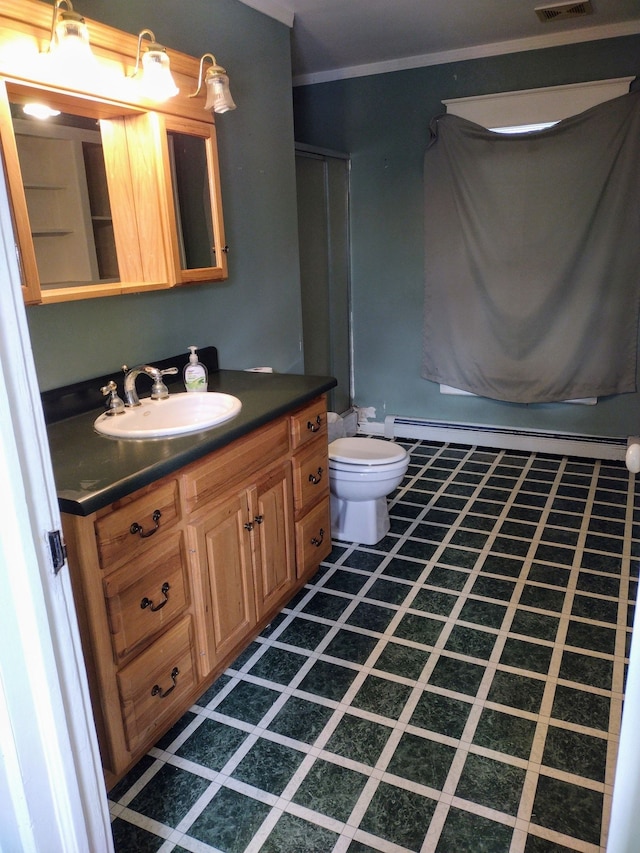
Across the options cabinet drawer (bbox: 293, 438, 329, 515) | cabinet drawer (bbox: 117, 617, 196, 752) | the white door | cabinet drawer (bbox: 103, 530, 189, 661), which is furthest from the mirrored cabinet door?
the white door

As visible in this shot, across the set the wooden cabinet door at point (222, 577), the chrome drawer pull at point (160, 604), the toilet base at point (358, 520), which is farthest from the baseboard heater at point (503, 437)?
the chrome drawer pull at point (160, 604)

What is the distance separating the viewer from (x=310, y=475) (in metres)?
2.38

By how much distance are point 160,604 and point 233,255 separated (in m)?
1.62

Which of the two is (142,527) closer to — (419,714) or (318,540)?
(419,714)

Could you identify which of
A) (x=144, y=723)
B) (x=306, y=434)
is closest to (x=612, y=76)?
(x=306, y=434)

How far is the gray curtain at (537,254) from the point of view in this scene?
342 centimetres

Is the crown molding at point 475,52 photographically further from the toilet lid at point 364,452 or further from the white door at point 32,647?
the white door at point 32,647

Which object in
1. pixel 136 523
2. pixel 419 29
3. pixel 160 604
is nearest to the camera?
pixel 136 523

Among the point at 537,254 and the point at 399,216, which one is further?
the point at 399,216

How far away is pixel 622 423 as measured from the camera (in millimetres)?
3744

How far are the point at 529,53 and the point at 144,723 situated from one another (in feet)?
12.2

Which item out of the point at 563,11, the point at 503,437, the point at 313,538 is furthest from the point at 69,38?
the point at 503,437

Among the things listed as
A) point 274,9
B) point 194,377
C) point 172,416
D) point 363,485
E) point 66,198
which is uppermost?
point 274,9

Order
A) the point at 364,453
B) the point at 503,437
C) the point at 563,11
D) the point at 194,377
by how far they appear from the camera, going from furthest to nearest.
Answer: the point at 503,437 < the point at 563,11 < the point at 364,453 < the point at 194,377
